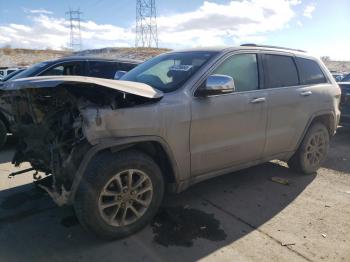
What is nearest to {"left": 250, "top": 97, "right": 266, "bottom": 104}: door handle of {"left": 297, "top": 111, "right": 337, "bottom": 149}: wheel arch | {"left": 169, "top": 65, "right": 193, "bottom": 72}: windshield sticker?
{"left": 169, "top": 65, "right": 193, "bottom": 72}: windshield sticker

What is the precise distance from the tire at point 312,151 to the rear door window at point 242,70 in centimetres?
145

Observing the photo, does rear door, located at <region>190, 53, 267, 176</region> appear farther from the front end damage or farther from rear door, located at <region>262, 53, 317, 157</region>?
the front end damage

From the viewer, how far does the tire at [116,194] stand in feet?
10.3

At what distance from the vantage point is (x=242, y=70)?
425cm

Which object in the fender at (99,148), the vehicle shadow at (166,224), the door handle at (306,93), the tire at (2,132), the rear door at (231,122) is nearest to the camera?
the fender at (99,148)

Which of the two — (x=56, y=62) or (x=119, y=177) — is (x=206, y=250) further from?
(x=56, y=62)

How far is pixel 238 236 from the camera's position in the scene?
139 inches

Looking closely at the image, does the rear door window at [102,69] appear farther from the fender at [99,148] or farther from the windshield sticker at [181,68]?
the fender at [99,148]

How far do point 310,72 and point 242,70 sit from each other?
1480 mm

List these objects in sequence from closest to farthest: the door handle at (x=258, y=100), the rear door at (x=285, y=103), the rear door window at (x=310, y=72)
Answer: the door handle at (x=258, y=100)
the rear door at (x=285, y=103)
the rear door window at (x=310, y=72)

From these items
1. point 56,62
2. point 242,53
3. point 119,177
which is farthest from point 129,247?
point 56,62

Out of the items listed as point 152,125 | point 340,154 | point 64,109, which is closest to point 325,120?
point 340,154

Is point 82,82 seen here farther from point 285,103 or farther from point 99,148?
point 285,103

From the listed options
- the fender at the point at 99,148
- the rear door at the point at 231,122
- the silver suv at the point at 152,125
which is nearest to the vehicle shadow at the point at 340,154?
the silver suv at the point at 152,125
